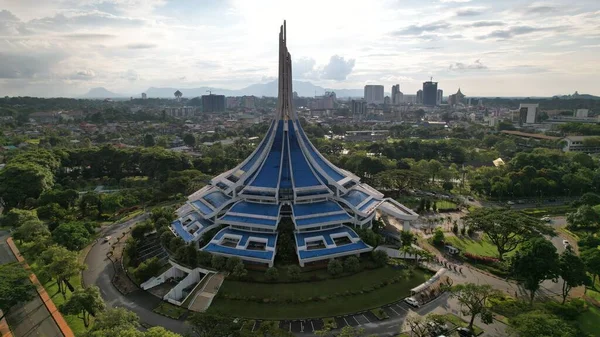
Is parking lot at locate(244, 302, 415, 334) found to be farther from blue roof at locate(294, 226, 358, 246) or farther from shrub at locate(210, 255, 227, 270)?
blue roof at locate(294, 226, 358, 246)

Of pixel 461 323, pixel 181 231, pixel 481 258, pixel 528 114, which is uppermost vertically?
pixel 528 114

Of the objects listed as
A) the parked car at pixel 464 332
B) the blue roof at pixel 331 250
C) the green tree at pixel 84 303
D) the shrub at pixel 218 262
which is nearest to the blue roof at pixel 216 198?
the shrub at pixel 218 262

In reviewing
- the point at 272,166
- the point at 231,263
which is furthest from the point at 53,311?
the point at 272,166

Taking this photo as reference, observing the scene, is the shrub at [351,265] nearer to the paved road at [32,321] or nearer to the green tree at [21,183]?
the paved road at [32,321]

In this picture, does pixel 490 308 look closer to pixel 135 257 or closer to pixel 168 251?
pixel 168 251

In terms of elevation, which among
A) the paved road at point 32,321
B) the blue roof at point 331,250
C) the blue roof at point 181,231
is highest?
the blue roof at point 181,231

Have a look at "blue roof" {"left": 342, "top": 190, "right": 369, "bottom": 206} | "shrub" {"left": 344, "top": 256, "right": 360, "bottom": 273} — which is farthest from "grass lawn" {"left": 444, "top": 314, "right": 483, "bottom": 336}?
"blue roof" {"left": 342, "top": 190, "right": 369, "bottom": 206}

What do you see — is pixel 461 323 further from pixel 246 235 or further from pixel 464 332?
pixel 246 235
